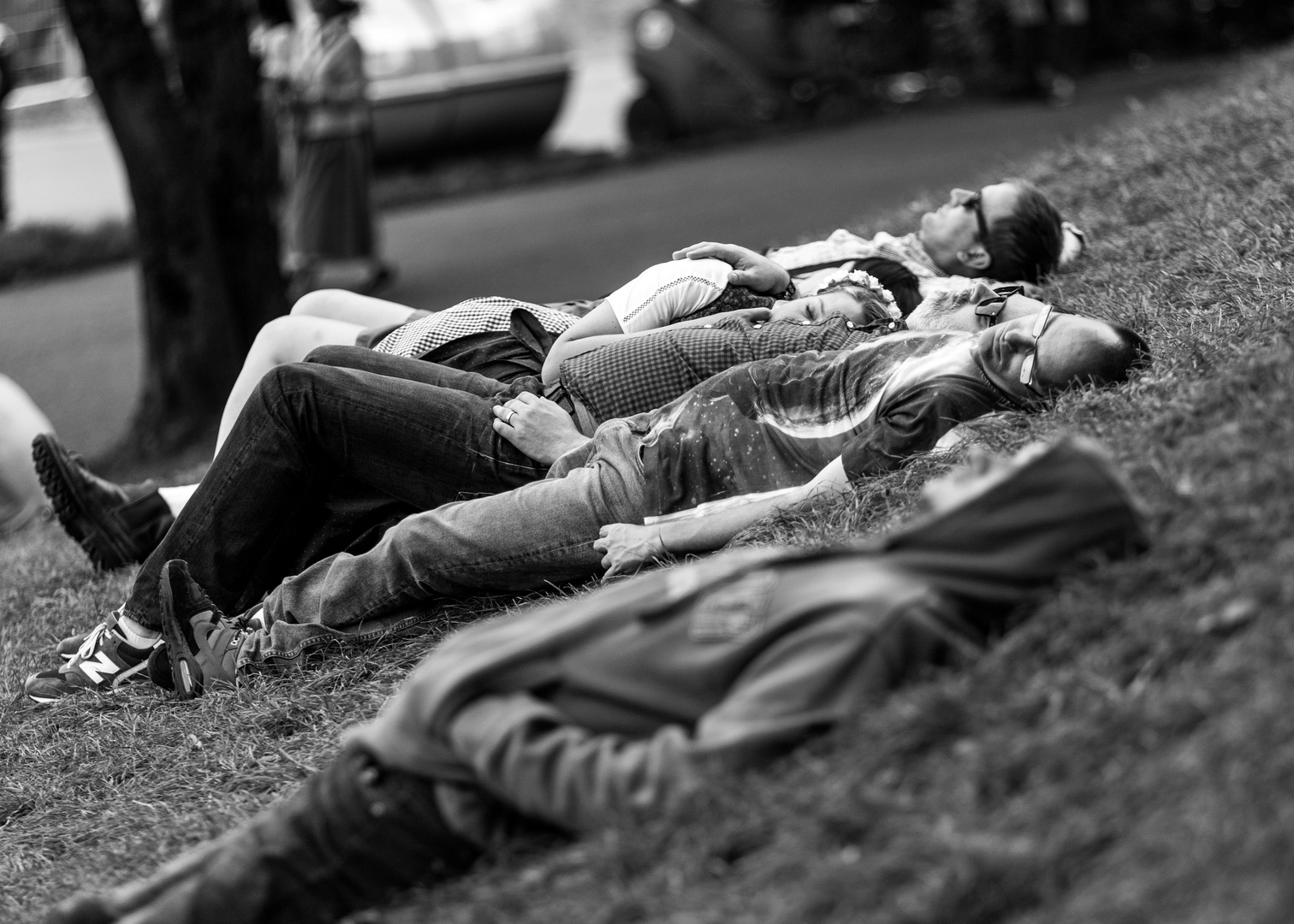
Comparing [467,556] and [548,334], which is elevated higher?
[548,334]

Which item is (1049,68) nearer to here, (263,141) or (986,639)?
(263,141)

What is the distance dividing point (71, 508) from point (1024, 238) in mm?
3302

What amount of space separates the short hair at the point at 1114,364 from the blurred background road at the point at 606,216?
163 inches

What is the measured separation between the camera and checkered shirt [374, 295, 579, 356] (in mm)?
4457

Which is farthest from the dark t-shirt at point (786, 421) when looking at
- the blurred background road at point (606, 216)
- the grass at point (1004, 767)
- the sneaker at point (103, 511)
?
the blurred background road at point (606, 216)

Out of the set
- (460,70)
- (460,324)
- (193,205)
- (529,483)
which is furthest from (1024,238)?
(460,70)

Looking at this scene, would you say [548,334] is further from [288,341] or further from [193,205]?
[193,205]

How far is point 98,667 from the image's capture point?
4008mm

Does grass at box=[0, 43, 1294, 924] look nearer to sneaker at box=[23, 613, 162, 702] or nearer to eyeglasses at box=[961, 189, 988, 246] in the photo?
sneaker at box=[23, 613, 162, 702]

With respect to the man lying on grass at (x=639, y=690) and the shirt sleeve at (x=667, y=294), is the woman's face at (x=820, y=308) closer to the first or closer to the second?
the shirt sleeve at (x=667, y=294)

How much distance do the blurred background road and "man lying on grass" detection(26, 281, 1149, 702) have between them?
433 centimetres

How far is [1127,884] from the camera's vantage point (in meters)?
1.91

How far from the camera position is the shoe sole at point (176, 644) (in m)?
3.62

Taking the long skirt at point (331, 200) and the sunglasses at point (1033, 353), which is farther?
the long skirt at point (331, 200)
